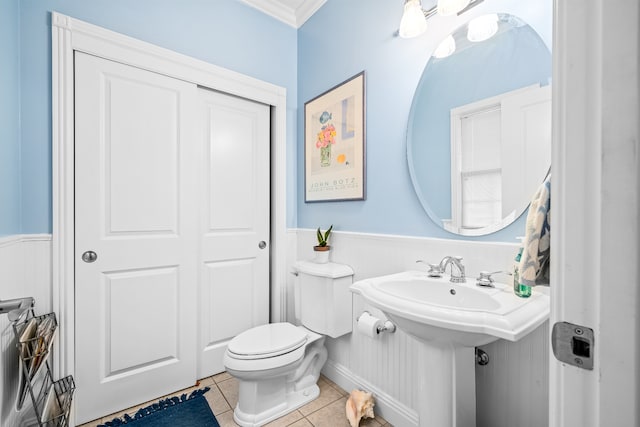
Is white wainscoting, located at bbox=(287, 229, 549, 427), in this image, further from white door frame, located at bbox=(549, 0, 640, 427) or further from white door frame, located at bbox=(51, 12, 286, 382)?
white door frame, located at bbox=(51, 12, 286, 382)

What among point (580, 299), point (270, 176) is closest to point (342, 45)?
point (270, 176)

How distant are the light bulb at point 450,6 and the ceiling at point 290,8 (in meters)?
1.10

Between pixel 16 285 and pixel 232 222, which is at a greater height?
pixel 232 222

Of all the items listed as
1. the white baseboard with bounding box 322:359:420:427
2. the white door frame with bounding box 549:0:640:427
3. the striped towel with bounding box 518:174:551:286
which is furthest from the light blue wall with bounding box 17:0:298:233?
the white door frame with bounding box 549:0:640:427

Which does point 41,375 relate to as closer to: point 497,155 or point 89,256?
point 89,256

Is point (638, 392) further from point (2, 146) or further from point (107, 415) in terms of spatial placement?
point (107, 415)

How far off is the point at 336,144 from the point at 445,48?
803 millimetres

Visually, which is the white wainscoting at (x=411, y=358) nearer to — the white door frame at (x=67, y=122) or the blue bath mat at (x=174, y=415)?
the blue bath mat at (x=174, y=415)

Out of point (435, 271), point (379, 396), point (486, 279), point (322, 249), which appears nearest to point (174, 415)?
point (379, 396)

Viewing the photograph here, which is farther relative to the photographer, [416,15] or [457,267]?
[416,15]

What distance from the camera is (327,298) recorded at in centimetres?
167

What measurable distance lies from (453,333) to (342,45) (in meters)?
1.77

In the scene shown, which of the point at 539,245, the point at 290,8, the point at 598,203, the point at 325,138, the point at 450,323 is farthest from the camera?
the point at 290,8

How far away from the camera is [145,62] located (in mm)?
1676
